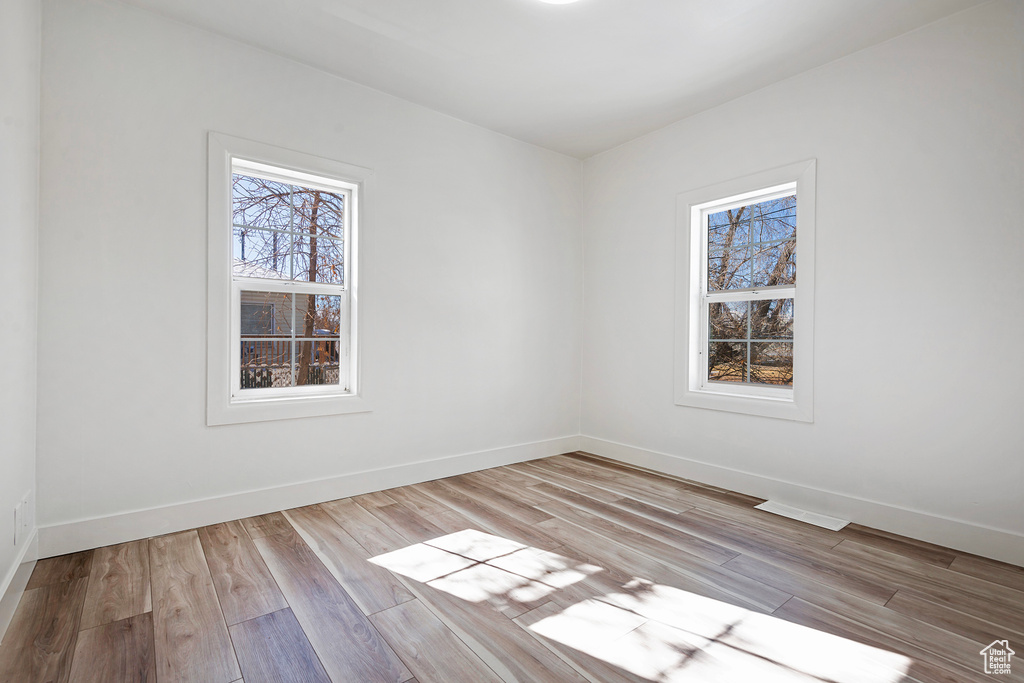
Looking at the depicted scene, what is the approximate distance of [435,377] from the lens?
147 inches

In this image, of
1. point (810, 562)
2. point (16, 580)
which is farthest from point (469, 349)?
point (16, 580)

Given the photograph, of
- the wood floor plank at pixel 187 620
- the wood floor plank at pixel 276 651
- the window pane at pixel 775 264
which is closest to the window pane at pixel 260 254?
the wood floor plank at pixel 187 620

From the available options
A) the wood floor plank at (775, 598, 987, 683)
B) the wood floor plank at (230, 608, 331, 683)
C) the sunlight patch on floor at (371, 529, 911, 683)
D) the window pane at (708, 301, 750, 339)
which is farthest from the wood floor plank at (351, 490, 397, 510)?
the window pane at (708, 301, 750, 339)

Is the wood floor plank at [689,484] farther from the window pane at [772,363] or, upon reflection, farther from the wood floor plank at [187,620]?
the wood floor plank at [187,620]

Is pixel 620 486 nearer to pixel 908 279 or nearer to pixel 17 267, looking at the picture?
pixel 908 279

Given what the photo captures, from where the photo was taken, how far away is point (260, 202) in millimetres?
3047

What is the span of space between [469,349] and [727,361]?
6.56 ft

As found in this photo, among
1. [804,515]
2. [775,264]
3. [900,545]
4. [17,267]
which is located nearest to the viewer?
[17,267]

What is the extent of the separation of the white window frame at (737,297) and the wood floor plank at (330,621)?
2.78 metres

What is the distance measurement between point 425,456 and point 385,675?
85.1 inches

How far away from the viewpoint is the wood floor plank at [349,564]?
2004 mm

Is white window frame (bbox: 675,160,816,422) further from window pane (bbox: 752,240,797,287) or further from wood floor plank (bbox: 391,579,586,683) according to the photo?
wood floor plank (bbox: 391,579,586,683)

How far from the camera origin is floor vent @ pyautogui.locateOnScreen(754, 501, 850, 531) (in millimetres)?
2842

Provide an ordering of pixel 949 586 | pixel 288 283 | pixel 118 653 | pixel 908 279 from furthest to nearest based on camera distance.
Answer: pixel 288 283 → pixel 908 279 → pixel 949 586 → pixel 118 653
